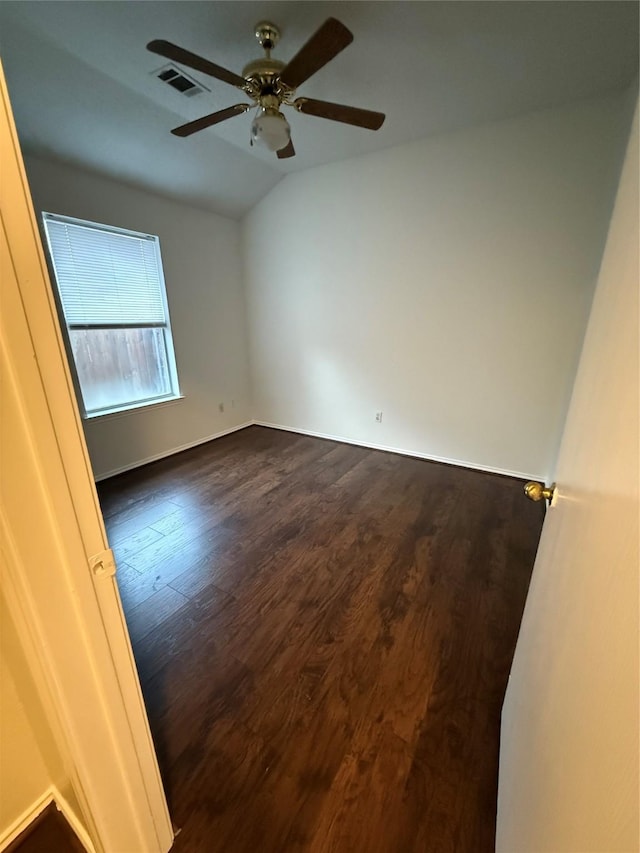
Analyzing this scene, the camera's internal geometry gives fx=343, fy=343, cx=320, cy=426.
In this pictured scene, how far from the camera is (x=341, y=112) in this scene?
188 centimetres

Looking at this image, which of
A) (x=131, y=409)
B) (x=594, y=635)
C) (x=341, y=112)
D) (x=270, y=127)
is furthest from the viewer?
(x=131, y=409)

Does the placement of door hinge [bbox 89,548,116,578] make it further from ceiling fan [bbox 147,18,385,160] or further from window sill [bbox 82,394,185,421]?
window sill [bbox 82,394,185,421]

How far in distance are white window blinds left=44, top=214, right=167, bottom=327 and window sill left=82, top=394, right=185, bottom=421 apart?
76 centimetres

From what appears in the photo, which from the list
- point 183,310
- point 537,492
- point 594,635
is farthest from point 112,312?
point 594,635

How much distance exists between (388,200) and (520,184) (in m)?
1.06

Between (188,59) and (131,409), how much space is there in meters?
2.60

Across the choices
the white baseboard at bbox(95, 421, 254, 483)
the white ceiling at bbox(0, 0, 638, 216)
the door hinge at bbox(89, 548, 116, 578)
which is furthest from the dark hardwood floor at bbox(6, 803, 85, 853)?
the white ceiling at bbox(0, 0, 638, 216)

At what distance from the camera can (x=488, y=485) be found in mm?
Answer: 3010

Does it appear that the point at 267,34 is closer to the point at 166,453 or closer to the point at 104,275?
the point at 104,275

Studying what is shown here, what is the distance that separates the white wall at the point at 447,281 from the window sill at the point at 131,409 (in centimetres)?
138

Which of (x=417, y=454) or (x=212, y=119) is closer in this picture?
(x=212, y=119)

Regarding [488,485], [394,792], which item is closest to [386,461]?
[488,485]

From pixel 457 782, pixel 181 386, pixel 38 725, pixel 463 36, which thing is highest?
pixel 463 36

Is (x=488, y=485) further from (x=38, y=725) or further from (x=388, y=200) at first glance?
(x=38, y=725)
